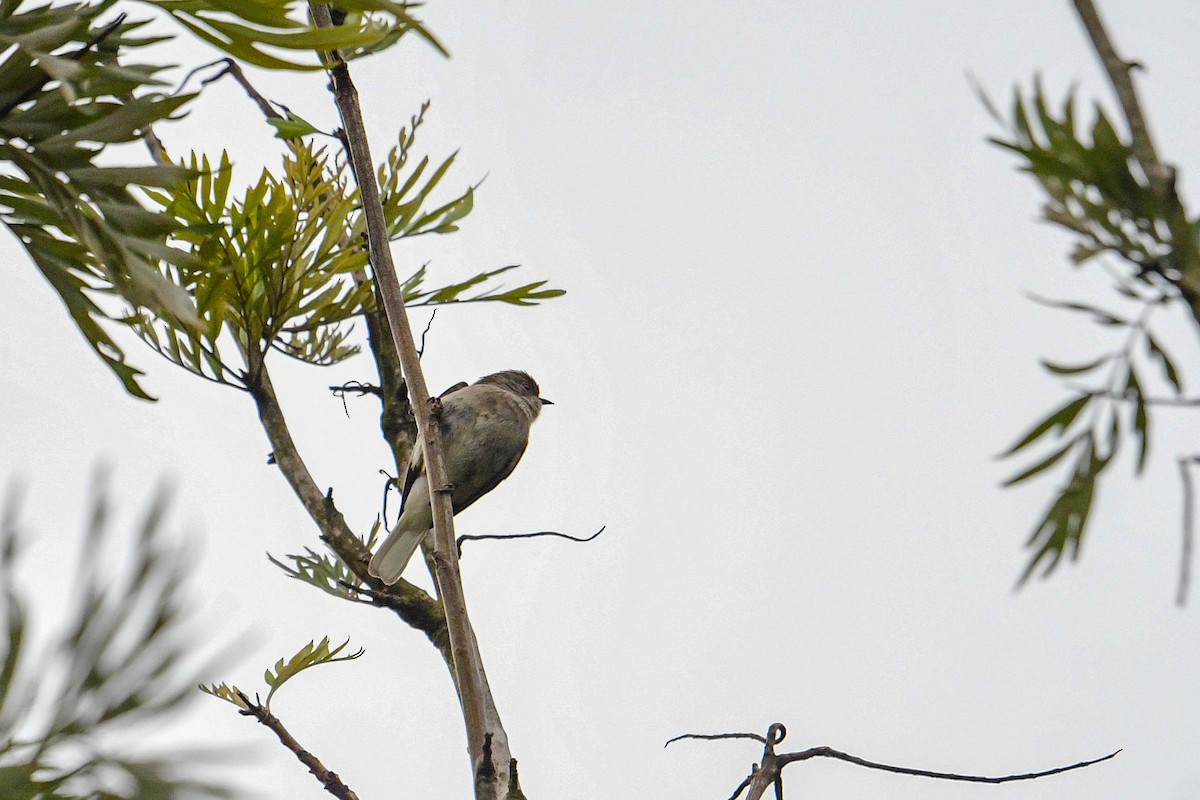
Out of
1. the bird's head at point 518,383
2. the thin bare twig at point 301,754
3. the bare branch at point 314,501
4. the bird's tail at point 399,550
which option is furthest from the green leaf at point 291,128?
the bird's head at point 518,383

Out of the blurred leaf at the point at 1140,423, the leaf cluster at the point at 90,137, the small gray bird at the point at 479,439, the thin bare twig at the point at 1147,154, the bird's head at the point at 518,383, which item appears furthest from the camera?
the bird's head at the point at 518,383

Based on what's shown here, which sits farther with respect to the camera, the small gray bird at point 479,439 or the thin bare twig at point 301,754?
the small gray bird at point 479,439

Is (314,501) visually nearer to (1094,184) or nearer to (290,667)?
(290,667)

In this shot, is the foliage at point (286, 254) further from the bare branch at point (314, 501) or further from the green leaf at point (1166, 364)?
the green leaf at point (1166, 364)

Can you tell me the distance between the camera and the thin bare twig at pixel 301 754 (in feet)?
8.45

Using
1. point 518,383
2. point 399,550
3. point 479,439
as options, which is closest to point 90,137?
point 399,550

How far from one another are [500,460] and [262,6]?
406 centimetres

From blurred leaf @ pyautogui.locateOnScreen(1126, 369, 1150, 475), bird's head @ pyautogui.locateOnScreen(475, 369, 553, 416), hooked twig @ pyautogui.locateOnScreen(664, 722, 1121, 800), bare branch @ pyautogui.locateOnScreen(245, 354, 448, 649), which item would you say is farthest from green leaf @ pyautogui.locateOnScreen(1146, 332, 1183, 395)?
bird's head @ pyautogui.locateOnScreen(475, 369, 553, 416)

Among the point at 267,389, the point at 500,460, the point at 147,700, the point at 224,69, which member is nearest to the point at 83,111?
the point at 224,69

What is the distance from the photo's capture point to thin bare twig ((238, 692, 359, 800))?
2576mm

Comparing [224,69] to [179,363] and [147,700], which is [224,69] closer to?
[179,363]

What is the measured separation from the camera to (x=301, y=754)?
2.67 meters

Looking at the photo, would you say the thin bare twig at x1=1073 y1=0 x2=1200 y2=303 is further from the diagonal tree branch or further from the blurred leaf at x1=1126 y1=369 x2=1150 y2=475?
the diagonal tree branch

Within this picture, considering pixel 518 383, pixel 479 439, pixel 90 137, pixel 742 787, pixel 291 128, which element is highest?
pixel 518 383
